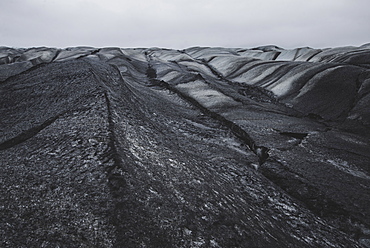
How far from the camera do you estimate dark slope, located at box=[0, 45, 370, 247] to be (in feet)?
8.73

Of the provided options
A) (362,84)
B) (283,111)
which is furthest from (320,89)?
(283,111)

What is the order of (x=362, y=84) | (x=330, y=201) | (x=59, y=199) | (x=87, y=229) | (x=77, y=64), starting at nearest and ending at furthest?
(x=87, y=229) < (x=59, y=199) < (x=330, y=201) < (x=77, y=64) < (x=362, y=84)

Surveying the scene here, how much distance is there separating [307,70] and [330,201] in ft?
30.3

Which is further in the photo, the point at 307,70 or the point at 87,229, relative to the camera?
the point at 307,70

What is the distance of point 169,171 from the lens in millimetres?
3770

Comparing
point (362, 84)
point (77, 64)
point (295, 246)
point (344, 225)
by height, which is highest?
point (77, 64)

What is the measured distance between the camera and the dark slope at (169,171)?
266 cm

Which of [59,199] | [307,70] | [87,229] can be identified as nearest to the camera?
[87,229]

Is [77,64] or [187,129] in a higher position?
[77,64]

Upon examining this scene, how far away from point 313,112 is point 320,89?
5.60 feet

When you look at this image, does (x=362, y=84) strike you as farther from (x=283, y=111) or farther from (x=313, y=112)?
(x=283, y=111)

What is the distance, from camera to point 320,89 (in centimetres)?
1041

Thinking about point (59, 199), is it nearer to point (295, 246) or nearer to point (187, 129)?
point (295, 246)

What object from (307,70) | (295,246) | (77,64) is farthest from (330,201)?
(307,70)
